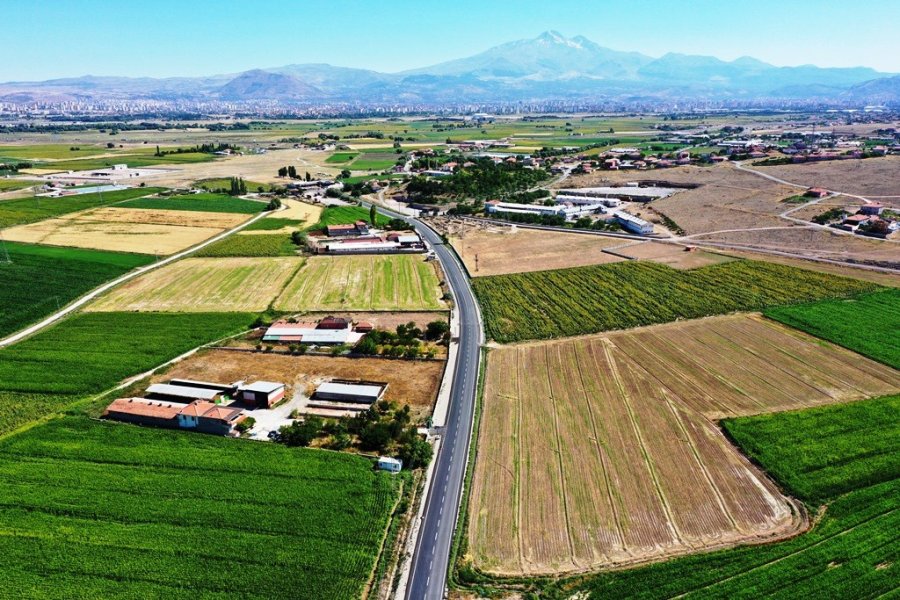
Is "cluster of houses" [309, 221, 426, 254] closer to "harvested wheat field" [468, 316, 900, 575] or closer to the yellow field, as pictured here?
the yellow field

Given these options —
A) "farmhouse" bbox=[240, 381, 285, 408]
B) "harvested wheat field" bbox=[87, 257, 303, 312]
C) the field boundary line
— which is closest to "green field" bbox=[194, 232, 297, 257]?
the field boundary line

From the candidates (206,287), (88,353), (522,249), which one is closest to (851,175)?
(522,249)

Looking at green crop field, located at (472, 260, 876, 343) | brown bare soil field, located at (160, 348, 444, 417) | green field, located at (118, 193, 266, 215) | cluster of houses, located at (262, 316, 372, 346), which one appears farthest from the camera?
green field, located at (118, 193, 266, 215)

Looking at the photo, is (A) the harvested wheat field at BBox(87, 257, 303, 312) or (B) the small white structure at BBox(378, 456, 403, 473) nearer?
(B) the small white structure at BBox(378, 456, 403, 473)

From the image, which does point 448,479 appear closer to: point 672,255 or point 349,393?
point 349,393

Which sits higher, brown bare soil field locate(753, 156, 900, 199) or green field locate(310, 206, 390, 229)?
brown bare soil field locate(753, 156, 900, 199)

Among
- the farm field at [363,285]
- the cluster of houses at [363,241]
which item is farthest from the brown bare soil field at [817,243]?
the farm field at [363,285]
